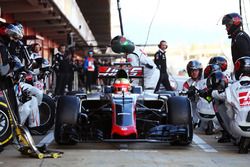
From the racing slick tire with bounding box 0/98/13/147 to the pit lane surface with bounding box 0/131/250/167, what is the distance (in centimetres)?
20

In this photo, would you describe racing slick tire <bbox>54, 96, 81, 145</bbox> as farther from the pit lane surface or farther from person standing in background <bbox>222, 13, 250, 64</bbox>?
person standing in background <bbox>222, 13, 250, 64</bbox>

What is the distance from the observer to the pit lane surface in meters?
6.04

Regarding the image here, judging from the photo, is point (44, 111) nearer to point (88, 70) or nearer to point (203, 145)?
point (203, 145)

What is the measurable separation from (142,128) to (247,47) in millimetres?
2025

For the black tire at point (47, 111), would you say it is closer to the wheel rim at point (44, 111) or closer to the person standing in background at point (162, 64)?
the wheel rim at point (44, 111)

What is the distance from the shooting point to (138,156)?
658 centimetres

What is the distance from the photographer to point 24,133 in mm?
6344

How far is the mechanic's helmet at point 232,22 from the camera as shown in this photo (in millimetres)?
8039

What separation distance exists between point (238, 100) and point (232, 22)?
1.59 metres

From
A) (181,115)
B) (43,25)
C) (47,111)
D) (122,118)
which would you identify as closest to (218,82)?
(181,115)

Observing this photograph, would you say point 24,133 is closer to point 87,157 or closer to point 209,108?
point 87,157

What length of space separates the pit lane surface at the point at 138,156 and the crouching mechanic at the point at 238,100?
0.82ft

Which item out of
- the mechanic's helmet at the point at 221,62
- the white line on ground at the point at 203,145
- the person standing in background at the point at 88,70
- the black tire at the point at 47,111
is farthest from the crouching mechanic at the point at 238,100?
the person standing in background at the point at 88,70

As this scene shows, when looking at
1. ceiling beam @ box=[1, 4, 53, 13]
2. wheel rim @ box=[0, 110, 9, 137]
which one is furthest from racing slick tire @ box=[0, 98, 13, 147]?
ceiling beam @ box=[1, 4, 53, 13]
